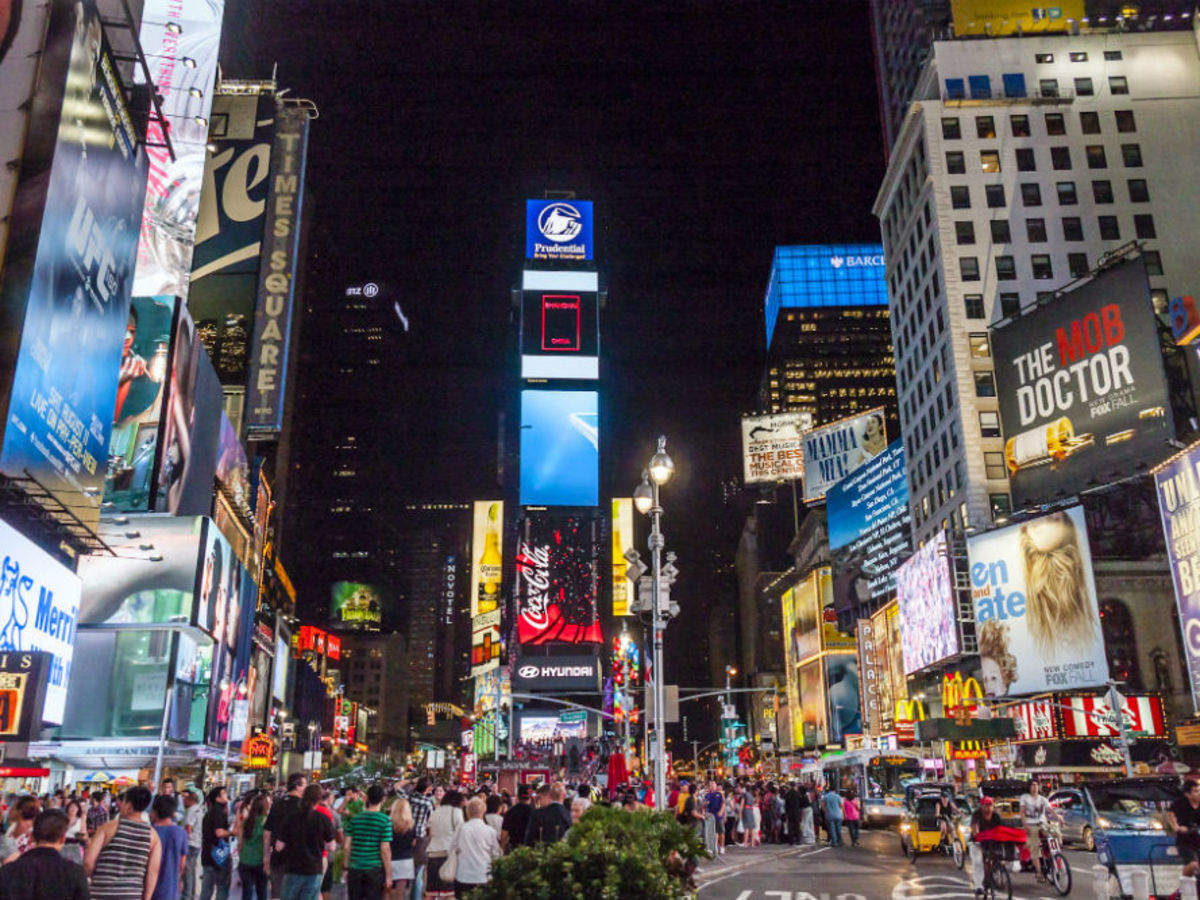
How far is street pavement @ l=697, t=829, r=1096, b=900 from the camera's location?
1670 cm

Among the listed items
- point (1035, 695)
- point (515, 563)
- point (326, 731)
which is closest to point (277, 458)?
point (515, 563)

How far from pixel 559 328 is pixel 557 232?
10.5 m

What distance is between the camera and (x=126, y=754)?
34.4 m

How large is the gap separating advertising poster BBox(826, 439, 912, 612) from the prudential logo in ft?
115

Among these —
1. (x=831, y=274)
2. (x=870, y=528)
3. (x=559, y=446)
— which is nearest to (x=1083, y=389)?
(x=870, y=528)

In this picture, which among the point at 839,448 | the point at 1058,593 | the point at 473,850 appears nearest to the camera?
the point at 473,850

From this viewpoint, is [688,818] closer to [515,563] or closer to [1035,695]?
[1035,695]

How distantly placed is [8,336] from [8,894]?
50.5 ft

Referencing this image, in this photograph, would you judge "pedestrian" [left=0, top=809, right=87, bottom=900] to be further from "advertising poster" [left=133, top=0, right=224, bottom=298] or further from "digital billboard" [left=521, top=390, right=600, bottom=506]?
"digital billboard" [left=521, top=390, right=600, bottom=506]

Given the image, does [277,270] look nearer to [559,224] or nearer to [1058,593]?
[1058,593]

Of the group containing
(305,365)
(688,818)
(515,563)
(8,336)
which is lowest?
(688,818)

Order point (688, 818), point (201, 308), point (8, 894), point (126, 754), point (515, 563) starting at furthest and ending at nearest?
1. point (515, 563)
2. point (201, 308)
3. point (126, 754)
4. point (688, 818)
5. point (8, 894)

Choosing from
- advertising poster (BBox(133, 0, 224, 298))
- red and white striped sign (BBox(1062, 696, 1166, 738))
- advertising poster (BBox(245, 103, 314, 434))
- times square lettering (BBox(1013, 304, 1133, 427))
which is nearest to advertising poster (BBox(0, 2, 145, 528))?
advertising poster (BBox(133, 0, 224, 298))

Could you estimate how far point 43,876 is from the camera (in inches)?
228
